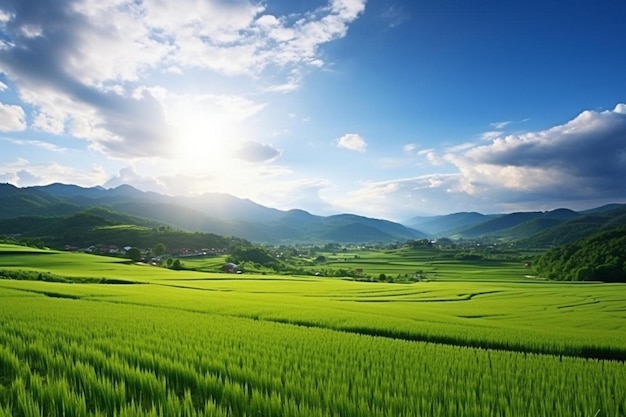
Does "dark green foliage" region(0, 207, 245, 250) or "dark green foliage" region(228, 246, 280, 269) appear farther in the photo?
"dark green foliage" region(0, 207, 245, 250)

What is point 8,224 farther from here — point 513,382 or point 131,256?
point 513,382

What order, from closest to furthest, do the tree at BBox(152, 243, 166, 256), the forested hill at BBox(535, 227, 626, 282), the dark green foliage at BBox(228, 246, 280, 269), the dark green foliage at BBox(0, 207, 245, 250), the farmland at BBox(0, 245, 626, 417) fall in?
the farmland at BBox(0, 245, 626, 417)
the forested hill at BBox(535, 227, 626, 282)
the dark green foliage at BBox(228, 246, 280, 269)
the tree at BBox(152, 243, 166, 256)
the dark green foliage at BBox(0, 207, 245, 250)

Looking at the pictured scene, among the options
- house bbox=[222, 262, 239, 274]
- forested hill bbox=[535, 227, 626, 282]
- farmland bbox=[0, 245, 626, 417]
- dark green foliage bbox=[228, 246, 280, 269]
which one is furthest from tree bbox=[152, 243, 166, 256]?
farmland bbox=[0, 245, 626, 417]

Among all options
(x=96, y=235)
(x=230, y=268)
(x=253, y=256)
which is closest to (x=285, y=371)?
(x=230, y=268)

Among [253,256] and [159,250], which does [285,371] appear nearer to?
[253,256]

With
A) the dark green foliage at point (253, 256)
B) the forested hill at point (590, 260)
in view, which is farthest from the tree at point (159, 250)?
the forested hill at point (590, 260)

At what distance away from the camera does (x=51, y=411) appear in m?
4.55

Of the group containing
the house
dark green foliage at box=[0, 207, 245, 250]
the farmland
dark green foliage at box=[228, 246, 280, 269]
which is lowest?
the house

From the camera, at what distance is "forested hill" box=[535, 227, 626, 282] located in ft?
261

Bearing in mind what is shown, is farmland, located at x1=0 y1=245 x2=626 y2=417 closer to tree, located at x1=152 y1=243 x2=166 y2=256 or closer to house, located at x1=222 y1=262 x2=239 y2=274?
house, located at x1=222 y1=262 x2=239 y2=274

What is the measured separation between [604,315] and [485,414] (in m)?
32.4

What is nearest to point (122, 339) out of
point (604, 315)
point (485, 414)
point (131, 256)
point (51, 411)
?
point (51, 411)

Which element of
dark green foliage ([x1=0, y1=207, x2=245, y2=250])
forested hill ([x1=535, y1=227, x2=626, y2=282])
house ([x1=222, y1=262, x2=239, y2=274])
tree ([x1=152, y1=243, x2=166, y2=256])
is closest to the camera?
forested hill ([x1=535, y1=227, x2=626, y2=282])

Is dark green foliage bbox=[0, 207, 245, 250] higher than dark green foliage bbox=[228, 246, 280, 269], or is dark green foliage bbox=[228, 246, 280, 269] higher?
dark green foliage bbox=[0, 207, 245, 250]
